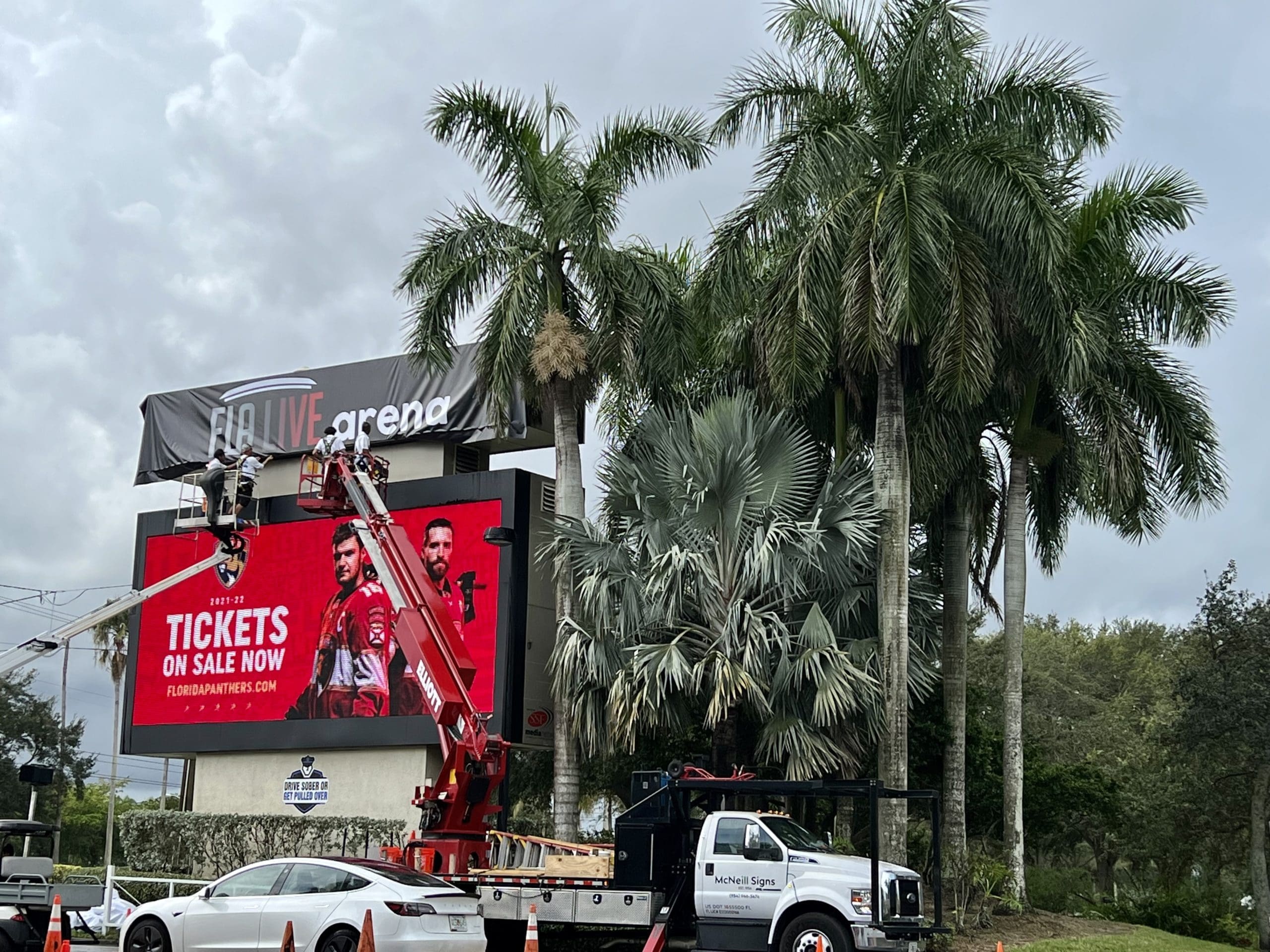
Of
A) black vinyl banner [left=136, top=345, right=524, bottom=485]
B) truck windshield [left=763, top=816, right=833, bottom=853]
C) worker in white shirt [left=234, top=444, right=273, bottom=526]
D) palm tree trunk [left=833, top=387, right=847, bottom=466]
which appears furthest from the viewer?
black vinyl banner [left=136, top=345, right=524, bottom=485]

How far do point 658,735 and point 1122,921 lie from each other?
31.8 feet

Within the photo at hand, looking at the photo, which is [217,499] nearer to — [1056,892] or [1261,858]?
[1261,858]

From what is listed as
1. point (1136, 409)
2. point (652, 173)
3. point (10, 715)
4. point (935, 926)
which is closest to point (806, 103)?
point (652, 173)

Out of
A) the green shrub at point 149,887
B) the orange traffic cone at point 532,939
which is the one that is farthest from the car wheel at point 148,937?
the green shrub at point 149,887

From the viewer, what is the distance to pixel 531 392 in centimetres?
2792

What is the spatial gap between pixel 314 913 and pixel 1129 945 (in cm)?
1252

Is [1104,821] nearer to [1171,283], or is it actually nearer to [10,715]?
[1171,283]

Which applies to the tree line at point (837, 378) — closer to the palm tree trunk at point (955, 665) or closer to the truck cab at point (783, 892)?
the palm tree trunk at point (955, 665)

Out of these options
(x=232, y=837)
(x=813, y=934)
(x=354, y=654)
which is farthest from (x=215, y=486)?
(x=232, y=837)

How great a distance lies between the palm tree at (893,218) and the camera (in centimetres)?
2314

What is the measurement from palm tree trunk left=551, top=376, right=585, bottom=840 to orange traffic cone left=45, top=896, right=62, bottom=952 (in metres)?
11.1

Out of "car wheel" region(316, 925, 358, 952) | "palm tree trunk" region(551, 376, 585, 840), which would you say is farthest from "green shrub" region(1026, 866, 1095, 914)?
"car wheel" region(316, 925, 358, 952)

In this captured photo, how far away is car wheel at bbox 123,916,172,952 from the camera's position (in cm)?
1588

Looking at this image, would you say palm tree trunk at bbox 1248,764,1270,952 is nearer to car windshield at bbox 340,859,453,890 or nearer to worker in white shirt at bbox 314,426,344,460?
car windshield at bbox 340,859,453,890
